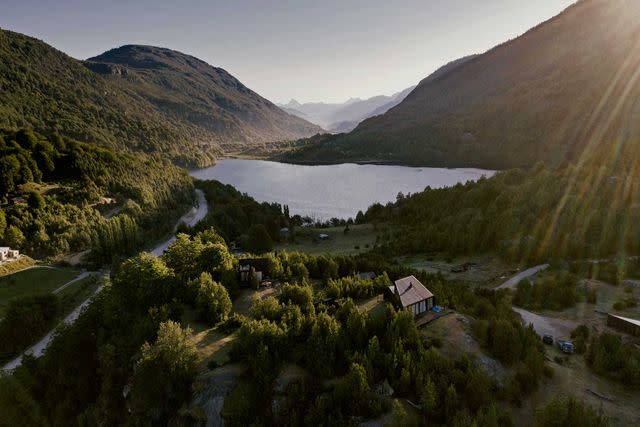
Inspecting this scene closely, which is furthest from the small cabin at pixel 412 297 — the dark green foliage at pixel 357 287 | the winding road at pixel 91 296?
the winding road at pixel 91 296

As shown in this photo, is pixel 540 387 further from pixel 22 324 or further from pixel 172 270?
pixel 22 324

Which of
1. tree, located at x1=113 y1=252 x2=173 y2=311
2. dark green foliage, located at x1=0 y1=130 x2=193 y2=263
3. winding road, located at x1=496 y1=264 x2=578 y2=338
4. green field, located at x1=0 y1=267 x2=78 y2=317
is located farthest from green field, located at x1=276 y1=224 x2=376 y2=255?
tree, located at x1=113 y1=252 x2=173 y2=311

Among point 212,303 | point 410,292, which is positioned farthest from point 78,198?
point 410,292

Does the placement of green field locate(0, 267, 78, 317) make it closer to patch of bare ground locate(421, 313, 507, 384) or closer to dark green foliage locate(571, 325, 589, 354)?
patch of bare ground locate(421, 313, 507, 384)

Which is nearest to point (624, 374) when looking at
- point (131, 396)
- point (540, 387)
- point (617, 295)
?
point (540, 387)

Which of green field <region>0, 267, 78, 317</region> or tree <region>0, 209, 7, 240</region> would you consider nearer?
green field <region>0, 267, 78, 317</region>

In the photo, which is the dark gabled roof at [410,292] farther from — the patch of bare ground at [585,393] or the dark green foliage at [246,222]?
the dark green foliage at [246,222]
